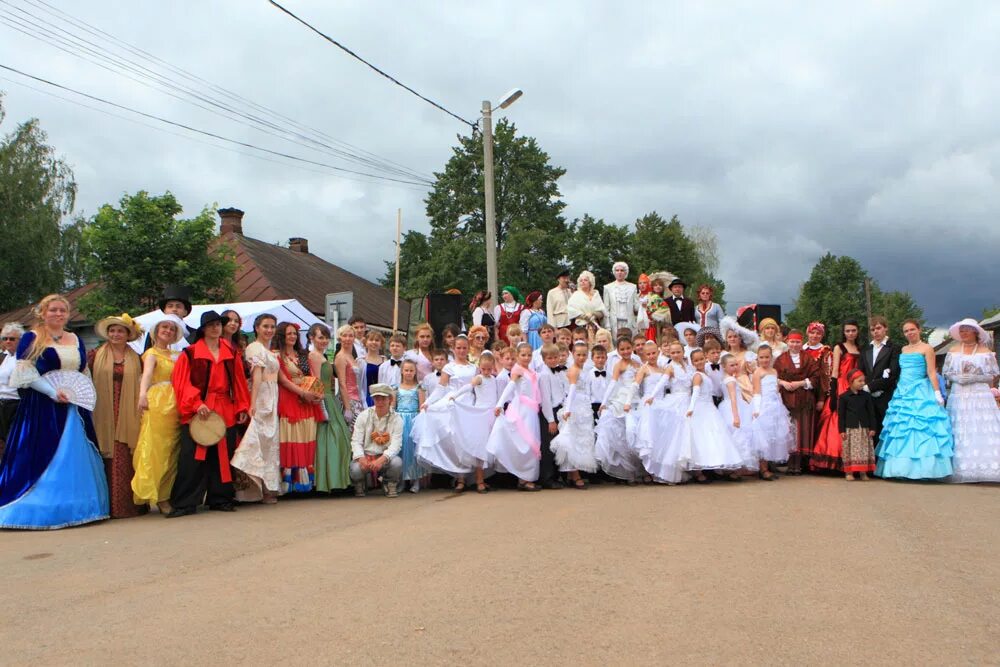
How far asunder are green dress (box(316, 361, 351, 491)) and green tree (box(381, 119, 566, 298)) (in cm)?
2713

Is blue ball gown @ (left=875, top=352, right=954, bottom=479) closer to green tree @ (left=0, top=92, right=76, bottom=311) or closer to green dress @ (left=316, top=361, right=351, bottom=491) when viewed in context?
green dress @ (left=316, top=361, right=351, bottom=491)

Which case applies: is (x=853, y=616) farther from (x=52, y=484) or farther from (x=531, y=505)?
(x=52, y=484)

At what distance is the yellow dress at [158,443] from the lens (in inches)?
294

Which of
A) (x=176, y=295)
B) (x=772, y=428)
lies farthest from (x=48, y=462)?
(x=772, y=428)

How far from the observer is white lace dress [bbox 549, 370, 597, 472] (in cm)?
945

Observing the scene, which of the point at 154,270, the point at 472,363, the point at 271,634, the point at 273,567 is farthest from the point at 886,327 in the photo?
the point at 154,270

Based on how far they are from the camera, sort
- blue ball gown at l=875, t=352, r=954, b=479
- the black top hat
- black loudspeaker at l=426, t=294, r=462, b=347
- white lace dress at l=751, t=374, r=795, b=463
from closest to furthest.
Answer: the black top hat → blue ball gown at l=875, t=352, r=954, b=479 → white lace dress at l=751, t=374, r=795, b=463 → black loudspeaker at l=426, t=294, r=462, b=347

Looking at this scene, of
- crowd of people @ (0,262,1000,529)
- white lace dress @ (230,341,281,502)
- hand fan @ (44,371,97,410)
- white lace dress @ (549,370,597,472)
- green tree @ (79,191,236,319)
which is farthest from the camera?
green tree @ (79,191,236,319)

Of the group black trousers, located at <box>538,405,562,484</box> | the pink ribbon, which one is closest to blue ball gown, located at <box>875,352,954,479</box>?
black trousers, located at <box>538,405,562,484</box>

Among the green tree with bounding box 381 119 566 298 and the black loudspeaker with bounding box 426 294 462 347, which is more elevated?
the green tree with bounding box 381 119 566 298

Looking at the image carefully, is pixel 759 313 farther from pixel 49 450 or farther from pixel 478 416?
pixel 49 450

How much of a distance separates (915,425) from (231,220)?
34209mm

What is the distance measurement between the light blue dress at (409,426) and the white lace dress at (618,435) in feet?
7.00

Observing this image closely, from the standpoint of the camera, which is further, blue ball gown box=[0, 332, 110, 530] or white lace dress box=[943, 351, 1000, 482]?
white lace dress box=[943, 351, 1000, 482]
